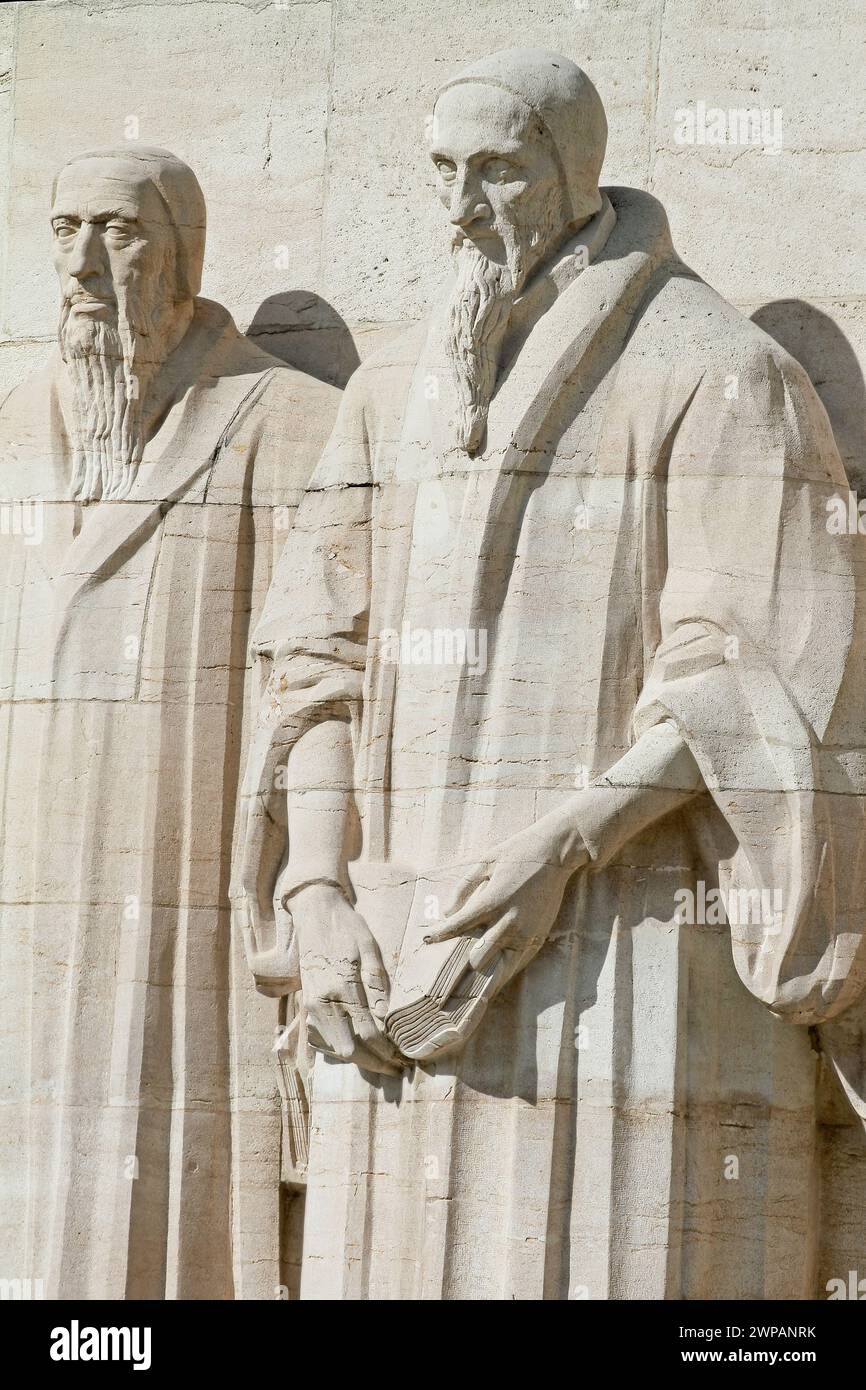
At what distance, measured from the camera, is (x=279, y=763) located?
10.1m

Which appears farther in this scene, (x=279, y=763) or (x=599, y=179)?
(x=599, y=179)

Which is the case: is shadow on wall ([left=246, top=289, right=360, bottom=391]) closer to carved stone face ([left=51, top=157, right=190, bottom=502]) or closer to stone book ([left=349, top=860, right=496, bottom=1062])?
carved stone face ([left=51, top=157, right=190, bottom=502])

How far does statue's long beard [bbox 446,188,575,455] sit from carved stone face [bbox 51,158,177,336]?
3.90 ft

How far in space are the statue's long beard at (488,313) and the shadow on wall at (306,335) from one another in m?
1.20

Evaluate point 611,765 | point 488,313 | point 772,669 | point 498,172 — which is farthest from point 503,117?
point 611,765

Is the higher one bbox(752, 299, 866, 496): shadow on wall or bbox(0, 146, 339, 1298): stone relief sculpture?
bbox(752, 299, 866, 496): shadow on wall

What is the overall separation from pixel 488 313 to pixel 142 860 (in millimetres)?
1872

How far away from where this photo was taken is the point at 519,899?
9.48m

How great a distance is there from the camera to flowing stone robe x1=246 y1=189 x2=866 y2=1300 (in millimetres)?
9477

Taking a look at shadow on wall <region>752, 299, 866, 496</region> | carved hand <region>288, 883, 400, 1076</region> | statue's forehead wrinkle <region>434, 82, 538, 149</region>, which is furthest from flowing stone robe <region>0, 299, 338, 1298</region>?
shadow on wall <region>752, 299, 866, 496</region>
